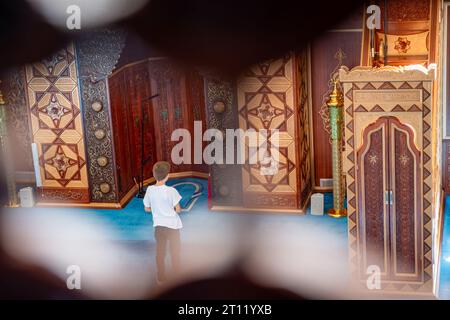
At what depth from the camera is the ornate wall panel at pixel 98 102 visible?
29.1ft

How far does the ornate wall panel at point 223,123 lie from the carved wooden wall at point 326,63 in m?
1.09

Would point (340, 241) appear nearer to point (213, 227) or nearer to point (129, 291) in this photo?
point (213, 227)

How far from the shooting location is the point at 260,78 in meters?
8.70

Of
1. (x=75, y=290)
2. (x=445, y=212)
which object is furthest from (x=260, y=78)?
(x=75, y=290)

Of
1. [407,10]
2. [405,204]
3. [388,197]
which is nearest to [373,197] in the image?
[388,197]

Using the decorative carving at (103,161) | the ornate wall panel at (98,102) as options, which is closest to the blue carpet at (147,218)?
the ornate wall panel at (98,102)

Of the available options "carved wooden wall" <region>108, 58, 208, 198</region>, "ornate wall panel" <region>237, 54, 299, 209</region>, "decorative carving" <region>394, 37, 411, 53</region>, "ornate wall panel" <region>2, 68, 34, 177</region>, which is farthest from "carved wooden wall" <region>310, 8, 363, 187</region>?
"ornate wall panel" <region>2, 68, 34, 177</region>

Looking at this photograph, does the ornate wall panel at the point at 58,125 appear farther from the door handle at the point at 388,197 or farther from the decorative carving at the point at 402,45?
the door handle at the point at 388,197

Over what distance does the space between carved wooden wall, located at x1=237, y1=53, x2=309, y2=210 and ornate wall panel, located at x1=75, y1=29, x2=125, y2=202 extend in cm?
152

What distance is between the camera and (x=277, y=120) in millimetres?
8805

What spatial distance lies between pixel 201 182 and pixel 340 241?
8.92ft

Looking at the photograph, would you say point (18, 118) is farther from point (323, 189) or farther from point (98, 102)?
point (323, 189)

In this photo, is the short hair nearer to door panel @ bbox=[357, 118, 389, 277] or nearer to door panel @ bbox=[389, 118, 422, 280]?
door panel @ bbox=[357, 118, 389, 277]

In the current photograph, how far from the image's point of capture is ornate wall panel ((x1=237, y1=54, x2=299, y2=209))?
341 inches
